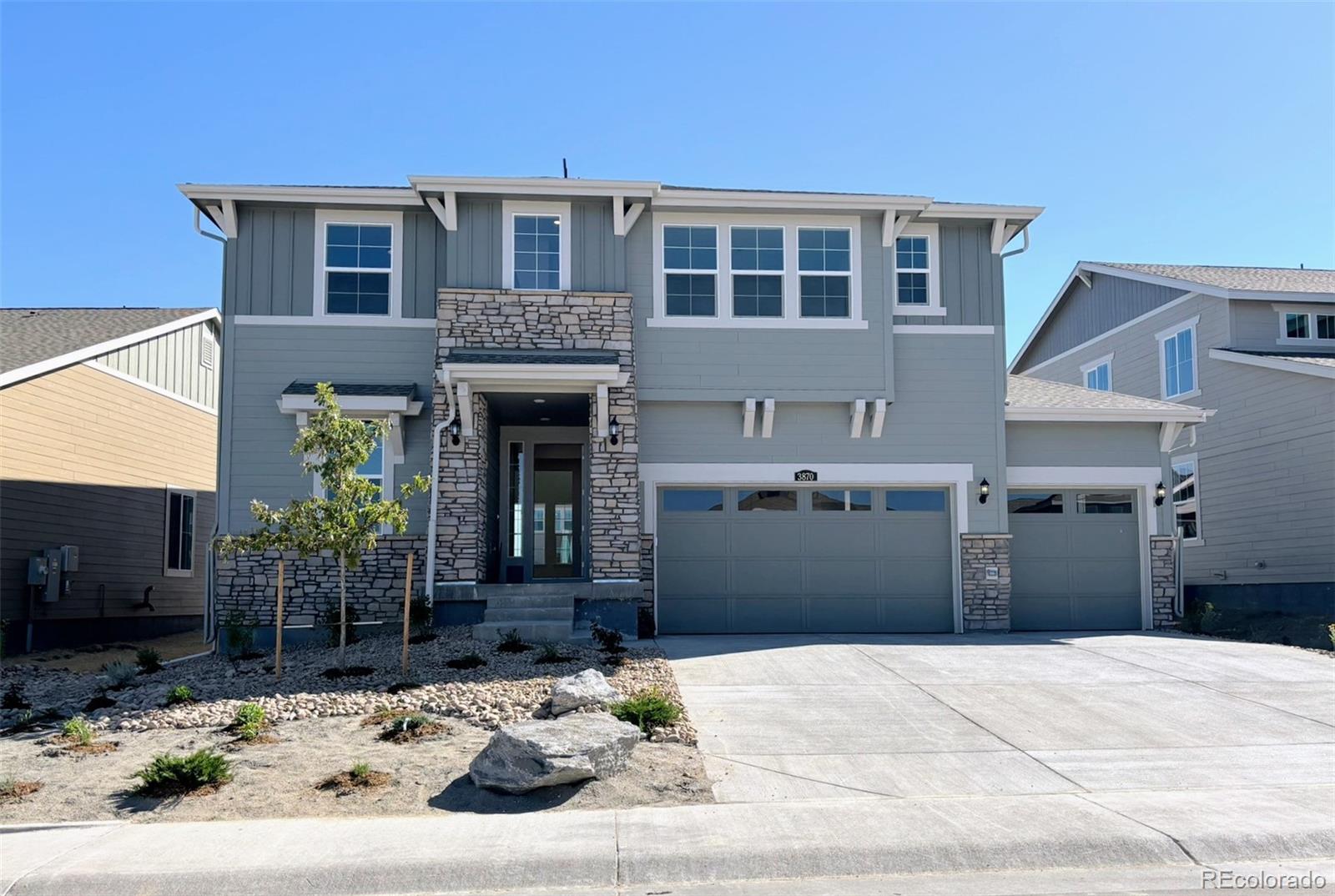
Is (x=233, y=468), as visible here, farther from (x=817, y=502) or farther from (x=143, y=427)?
(x=817, y=502)

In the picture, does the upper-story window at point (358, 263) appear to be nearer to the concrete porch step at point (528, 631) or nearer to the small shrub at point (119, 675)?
the concrete porch step at point (528, 631)

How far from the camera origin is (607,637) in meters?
13.7

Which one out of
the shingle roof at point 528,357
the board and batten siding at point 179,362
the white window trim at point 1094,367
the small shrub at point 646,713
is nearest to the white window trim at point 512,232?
the shingle roof at point 528,357

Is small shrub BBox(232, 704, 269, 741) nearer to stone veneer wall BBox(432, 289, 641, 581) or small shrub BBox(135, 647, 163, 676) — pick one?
small shrub BBox(135, 647, 163, 676)

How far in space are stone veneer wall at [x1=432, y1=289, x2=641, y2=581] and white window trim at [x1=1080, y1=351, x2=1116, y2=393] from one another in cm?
1436

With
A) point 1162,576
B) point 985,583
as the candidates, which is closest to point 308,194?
point 985,583

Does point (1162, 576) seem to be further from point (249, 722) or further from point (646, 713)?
point (249, 722)

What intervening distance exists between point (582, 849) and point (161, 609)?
16640 mm

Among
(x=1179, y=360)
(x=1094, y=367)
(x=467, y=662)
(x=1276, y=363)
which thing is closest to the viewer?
(x=467, y=662)

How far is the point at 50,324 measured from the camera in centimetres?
1983

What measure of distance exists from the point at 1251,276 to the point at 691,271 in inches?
531

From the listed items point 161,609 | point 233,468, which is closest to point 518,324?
point 233,468

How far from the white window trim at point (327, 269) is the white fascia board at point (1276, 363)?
15.1 meters

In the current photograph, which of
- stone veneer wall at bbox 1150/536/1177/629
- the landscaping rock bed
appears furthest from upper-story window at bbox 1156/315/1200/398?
the landscaping rock bed
